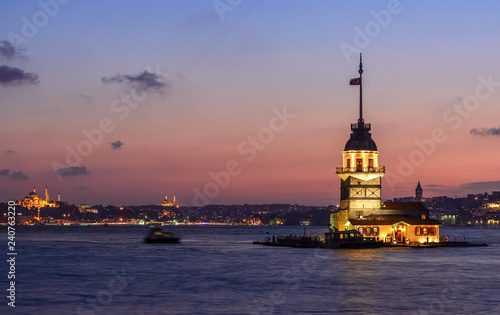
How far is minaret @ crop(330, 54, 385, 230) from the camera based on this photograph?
108625 mm

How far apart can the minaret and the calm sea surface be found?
42.9 feet

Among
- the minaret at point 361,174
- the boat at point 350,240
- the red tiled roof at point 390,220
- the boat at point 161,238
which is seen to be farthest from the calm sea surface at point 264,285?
the boat at point 161,238

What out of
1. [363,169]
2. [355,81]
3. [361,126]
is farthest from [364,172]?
[355,81]

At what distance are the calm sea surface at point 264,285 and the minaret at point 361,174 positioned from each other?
1309cm

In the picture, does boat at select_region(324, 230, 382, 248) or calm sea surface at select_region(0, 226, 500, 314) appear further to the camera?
boat at select_region(324, 230, 382, 248)

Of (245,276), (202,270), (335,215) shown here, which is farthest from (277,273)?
(335,215)

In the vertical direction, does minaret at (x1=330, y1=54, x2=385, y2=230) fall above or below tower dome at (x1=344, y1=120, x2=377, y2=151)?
below

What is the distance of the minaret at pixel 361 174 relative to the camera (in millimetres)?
108625

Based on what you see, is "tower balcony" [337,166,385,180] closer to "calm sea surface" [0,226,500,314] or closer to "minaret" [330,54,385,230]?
"minaret" [330,54,385,230]

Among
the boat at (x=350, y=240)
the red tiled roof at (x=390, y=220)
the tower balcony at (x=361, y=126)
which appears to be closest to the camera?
the boat at (x=350, y=240)

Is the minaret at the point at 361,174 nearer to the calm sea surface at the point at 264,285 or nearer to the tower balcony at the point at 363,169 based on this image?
the tower balcony at the point at 363,169

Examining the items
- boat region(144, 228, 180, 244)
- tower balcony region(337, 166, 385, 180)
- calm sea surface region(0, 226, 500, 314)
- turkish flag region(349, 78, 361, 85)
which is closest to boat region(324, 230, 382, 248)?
calm sea surface region(0, 226, 500, 314)

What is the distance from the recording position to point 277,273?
243 feet

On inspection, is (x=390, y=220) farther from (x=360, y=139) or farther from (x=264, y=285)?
(x=264, y=285)
